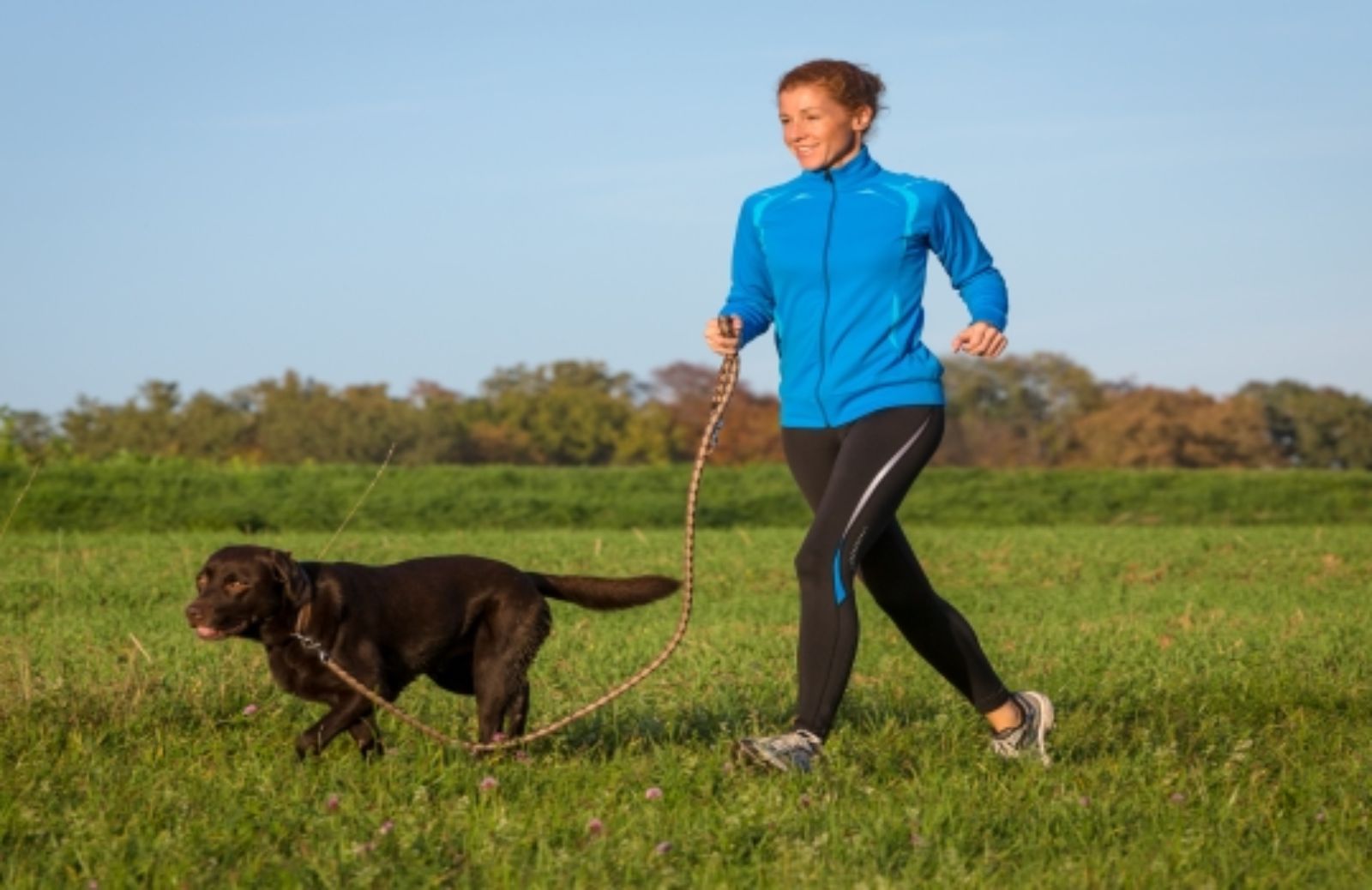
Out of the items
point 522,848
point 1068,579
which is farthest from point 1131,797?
point 1068,579

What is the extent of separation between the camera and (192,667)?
8867 millimetres

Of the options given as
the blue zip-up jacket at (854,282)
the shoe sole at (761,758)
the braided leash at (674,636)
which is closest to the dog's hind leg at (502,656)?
the braided leash at (674,636)

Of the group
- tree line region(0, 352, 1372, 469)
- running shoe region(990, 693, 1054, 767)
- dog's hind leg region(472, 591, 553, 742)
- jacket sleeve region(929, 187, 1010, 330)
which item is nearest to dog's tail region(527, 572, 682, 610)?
dog's hind leg region(472, 591, 553, 742)

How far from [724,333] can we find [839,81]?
0.98 meters

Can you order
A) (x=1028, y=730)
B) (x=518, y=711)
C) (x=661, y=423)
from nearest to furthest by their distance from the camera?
(x=518, y=711) < (x=1028, y=730) < (x=661, y=423)

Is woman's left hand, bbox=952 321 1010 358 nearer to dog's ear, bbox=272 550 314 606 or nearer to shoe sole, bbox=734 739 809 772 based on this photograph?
shoe sole, bbox=734 739 809 772

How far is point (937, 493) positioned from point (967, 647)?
92.0 feet

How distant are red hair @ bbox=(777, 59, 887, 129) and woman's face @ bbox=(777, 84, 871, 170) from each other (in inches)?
0.6

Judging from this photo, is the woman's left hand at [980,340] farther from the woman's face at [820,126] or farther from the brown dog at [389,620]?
the brown dog at [389,620]

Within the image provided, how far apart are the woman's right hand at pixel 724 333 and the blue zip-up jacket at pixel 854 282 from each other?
7 centimetres

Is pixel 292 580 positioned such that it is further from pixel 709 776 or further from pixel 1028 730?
pixel 1028 730

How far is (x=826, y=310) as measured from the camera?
6.36 m

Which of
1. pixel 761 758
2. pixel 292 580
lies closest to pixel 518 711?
pixel 292 580

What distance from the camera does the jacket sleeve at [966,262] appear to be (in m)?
6.45
